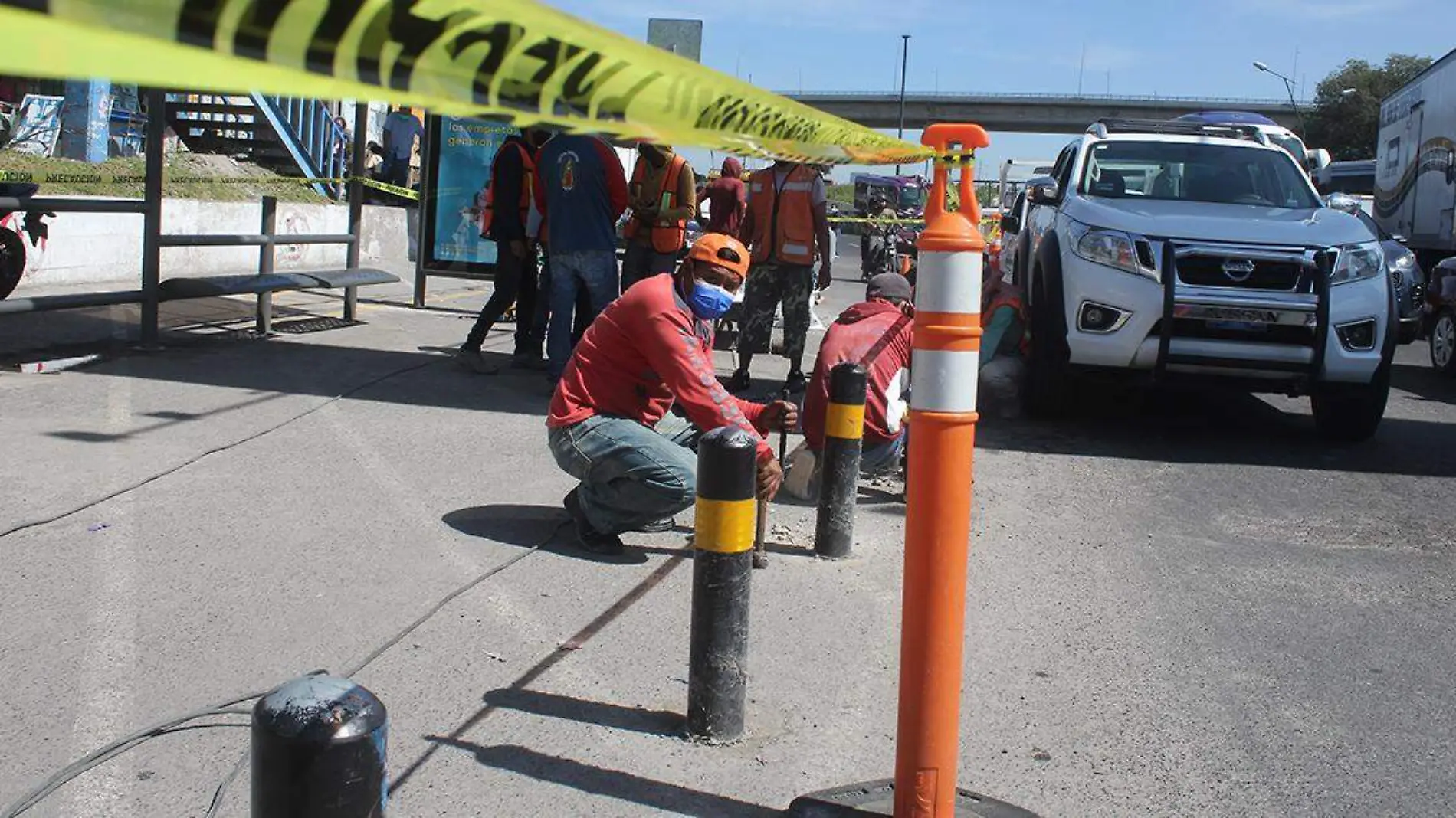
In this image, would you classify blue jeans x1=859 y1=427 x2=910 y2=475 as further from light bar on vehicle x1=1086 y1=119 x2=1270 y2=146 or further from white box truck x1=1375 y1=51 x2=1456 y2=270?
white box truck x1=1375 y1=51 x2=1456 y2=270

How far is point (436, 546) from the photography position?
5914 mm

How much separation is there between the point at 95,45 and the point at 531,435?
710 cm

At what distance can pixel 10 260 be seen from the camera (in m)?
10.6

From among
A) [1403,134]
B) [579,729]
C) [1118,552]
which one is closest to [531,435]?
[1118,552]

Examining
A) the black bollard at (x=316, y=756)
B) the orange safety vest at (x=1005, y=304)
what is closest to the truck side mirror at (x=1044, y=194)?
the orange safety vest at (x=1005, y=304)

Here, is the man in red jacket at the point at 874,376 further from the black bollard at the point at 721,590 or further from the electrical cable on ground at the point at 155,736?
the black bollard at the point at 721,590

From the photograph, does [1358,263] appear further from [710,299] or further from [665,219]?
[710,299]

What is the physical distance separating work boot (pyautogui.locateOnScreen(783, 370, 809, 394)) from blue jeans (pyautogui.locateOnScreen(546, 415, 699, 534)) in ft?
14.5

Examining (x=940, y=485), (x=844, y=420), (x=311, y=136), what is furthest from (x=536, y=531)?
(x=311, y=136)

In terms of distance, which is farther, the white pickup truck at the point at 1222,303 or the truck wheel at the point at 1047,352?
the truck wheel at the point at 1047,352

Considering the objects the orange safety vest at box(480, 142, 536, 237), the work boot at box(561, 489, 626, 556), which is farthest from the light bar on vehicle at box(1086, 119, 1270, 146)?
the work boot at box(561, 489, 626, 556)

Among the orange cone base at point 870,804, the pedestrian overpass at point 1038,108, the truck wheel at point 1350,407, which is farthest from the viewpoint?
the pedestrian overpass at point 1038,108

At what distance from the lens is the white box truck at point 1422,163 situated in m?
20.8

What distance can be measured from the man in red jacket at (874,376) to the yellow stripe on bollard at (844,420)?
24.8 inches
